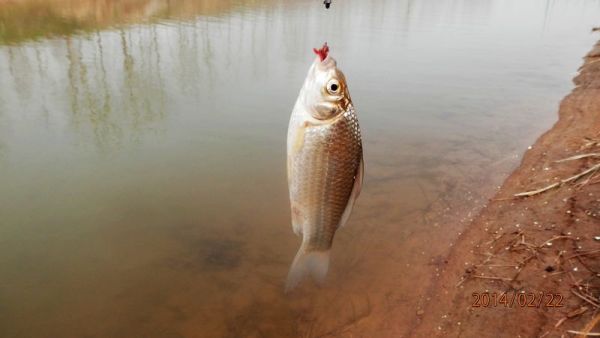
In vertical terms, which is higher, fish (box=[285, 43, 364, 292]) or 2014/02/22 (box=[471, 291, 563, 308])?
fish (box=[285, 43, 364, 292])

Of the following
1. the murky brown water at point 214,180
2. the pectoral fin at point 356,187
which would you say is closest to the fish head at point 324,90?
the pectoral fin at point 356,187

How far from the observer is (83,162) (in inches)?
288

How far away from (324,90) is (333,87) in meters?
0.05

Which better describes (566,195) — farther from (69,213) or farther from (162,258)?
(69,213)

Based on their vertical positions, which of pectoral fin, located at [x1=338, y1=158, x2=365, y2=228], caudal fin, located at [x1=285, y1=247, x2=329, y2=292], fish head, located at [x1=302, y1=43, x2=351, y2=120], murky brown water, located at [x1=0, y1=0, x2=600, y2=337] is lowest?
murky brown water, located at [x1=0, y1=0, x2=600, y2=337]

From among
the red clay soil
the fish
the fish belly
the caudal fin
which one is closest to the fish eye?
the fish

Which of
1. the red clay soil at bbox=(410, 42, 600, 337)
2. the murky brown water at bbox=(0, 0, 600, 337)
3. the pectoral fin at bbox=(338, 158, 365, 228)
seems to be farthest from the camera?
the murky brown water at bbox=(0, 0, 600, 337)

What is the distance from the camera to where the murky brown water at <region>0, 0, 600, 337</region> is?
4551 mm

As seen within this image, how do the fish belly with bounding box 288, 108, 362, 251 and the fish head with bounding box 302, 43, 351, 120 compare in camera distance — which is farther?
the fish belly with bounding box 288, 108, 362, 251

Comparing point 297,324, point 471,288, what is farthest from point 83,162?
point 471,288

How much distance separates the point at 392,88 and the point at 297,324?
917 centimetres

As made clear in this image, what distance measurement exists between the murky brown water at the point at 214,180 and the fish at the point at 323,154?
209cm

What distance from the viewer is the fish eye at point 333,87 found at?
215cm

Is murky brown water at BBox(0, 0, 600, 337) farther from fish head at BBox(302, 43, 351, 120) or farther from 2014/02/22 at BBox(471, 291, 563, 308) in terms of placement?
fish head at BBox(302, 43, 351, 120)
